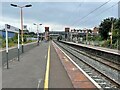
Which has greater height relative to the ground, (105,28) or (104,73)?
(105,28)

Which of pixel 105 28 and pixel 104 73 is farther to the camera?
pixel 105 28

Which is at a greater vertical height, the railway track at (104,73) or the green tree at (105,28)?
the green tree at (105,28)

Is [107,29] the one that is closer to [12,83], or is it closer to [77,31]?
[77,31]

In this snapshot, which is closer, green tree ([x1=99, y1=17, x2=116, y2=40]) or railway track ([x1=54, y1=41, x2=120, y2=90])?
railway track ([x1=54, y1=41, x2=120, y2=90])

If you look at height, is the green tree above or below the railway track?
above

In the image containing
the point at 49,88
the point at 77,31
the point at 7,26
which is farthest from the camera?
the point at 77,31

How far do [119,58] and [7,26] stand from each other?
52.2ft

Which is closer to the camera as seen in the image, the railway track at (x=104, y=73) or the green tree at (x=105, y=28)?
the railway track at (x=104, y=73)

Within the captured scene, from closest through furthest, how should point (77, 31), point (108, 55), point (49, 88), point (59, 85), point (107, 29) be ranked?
point (49, 88)
point (59, 85)
point (108, 55)
point (107, 29)
point (77, 31)

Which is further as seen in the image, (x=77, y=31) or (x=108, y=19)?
(x=77, y=31)

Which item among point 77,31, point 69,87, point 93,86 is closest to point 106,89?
point 93,86

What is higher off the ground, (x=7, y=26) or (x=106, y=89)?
(x=7, y=26)

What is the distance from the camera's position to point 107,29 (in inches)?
4525

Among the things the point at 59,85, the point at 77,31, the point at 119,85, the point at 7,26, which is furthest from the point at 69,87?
the point at 77,31
